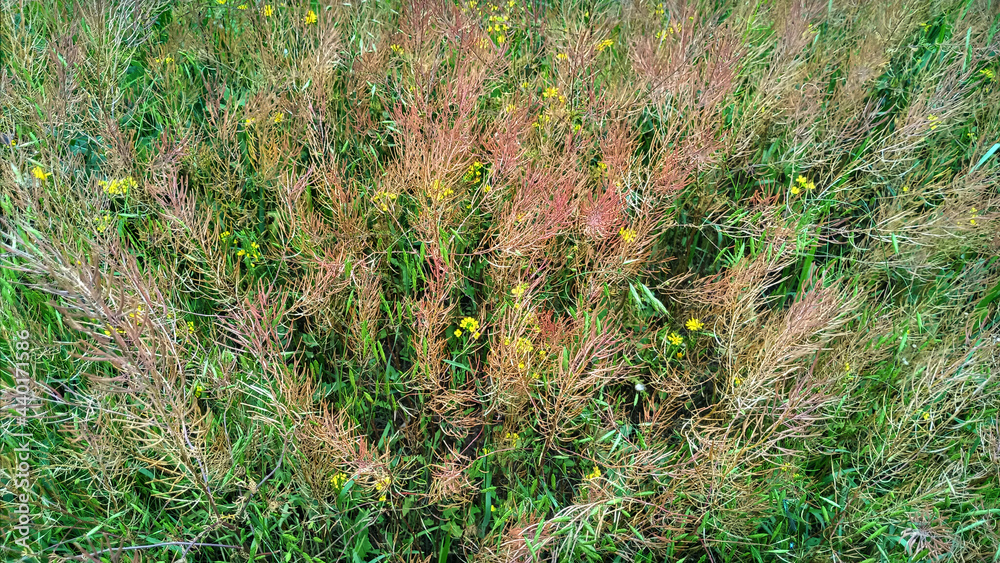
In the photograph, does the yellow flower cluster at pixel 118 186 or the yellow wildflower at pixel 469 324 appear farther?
the yellow flower cluster at pixel 118 186

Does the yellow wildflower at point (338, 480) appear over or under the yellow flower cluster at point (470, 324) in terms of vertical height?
under

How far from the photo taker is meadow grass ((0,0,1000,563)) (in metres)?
1.79

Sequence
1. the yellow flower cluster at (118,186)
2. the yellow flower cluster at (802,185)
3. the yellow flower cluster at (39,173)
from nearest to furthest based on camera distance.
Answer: the yellow flower cluster at (39,173) → the yellow flower cluster at (118,186) → the yellow flower cluster at (802,185)

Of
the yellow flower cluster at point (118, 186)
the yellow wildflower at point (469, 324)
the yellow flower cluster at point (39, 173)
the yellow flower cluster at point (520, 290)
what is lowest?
the yellow wildflower at point (469, 324)

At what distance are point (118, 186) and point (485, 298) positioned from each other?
1204 millimetres

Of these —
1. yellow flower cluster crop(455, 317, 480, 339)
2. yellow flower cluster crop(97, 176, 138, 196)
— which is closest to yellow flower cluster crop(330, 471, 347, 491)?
yellow flower cluster crop(455, 317, 480, 339)

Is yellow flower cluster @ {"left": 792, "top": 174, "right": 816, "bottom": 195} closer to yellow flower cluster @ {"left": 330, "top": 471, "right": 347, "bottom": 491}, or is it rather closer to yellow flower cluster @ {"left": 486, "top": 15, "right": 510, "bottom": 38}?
yellow flower cluster @ {"left": 486, "top": 15, "right": 510, "bottom": 38}

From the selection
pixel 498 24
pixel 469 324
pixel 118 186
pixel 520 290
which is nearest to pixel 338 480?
pixel 469 324

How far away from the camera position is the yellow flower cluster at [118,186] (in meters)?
2.09

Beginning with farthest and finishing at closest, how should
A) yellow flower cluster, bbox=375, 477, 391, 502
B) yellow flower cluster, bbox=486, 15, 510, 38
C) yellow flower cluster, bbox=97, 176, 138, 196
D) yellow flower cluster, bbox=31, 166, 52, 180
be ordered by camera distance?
yellow flower cluster, bbox=486, 15, 510, 38 < yellow flower cluster, bbox=97, 176, 138, 196 < yellow flower cluster, bbox=31, 166, 52, 180 < yellow flower cluster, bbox=375, 477, 391, 502

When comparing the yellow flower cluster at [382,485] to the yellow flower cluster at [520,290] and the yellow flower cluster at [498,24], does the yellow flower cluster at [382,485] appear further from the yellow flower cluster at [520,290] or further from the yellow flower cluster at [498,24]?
the yellow flower cluster at [498,24]

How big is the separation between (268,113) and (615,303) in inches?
52.3

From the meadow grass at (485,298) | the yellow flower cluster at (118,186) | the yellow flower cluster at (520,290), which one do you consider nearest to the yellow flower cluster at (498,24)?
the meadow grass at (485,298)

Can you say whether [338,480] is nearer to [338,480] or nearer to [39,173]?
[338,480]
